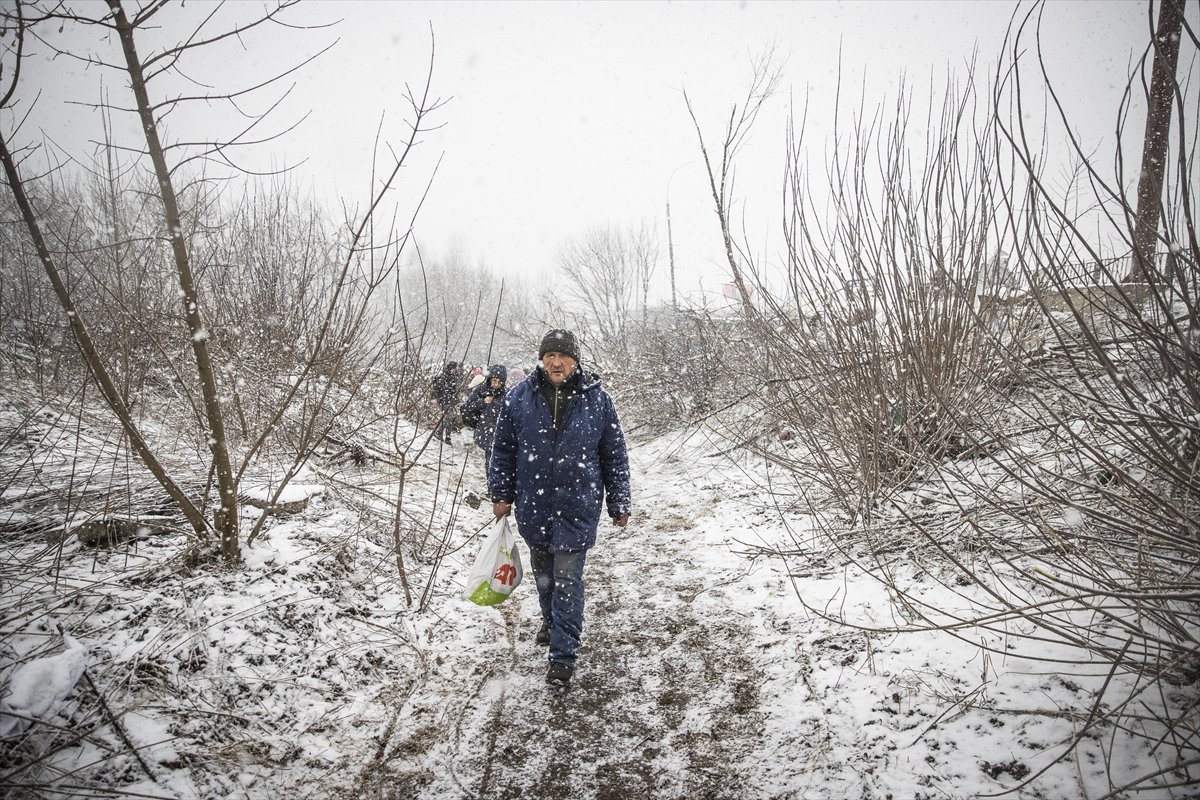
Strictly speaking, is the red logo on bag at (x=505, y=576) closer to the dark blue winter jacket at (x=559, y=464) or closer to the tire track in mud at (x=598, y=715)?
the dark blue winter jacket at (x=559, y=464)

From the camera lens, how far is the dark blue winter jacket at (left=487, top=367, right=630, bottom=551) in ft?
9.13

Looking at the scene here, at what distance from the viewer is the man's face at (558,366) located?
2.86m

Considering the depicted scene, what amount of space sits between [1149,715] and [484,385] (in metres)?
6.90

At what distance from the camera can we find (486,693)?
265 centimetres

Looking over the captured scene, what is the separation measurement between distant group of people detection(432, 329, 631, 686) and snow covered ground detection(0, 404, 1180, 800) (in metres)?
0.44

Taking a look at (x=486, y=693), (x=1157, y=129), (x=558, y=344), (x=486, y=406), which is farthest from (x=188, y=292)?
(x=1157, y=129)

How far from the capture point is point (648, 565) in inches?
171

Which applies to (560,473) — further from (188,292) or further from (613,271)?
(613,271)

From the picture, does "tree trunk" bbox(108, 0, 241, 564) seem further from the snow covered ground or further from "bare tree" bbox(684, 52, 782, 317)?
"bare tree" bbox(684, 52, 782, 317)

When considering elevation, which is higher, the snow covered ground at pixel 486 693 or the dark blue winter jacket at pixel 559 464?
the dark blue winter jacket at pixel 559 464

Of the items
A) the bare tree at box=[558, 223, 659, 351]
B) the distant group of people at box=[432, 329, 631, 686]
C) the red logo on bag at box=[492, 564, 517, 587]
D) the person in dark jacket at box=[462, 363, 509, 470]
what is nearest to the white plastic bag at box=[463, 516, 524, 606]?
the red logo on bag at box=[492, 564, 517, 587]

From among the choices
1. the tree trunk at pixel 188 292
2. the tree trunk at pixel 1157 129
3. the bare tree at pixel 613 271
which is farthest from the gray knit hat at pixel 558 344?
the bare tree at pixel 613 271

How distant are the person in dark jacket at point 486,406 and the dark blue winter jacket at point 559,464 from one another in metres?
4.11

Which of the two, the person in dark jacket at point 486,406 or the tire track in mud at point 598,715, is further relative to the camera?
the person in dark jacket at point 486,406
